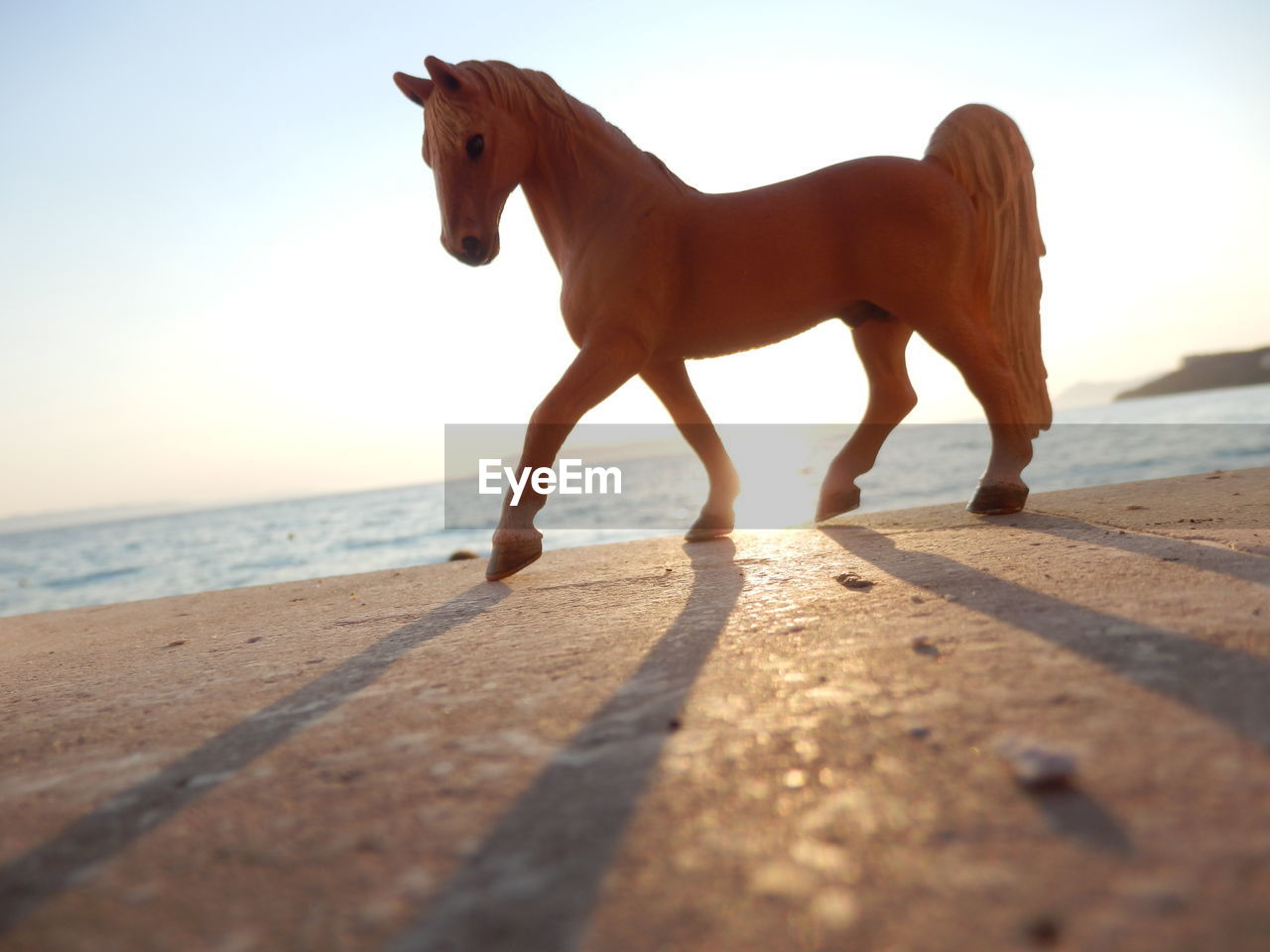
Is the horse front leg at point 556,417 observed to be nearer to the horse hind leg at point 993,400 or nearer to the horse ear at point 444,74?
the horse ear at point 444,74

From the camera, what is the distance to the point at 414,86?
251cm

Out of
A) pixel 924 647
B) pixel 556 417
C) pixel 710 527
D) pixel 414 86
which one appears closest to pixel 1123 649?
pixel 924 647

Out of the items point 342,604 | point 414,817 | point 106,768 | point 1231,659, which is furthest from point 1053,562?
point 342,604

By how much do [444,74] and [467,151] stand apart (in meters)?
0.21

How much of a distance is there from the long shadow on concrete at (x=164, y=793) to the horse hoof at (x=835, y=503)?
2.06m

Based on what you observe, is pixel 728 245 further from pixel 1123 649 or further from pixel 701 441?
pixel 1123 649

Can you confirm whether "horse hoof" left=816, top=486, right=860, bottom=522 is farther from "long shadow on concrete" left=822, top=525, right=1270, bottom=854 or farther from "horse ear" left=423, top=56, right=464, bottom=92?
"horse ear" left=423, top=56, right=464, bottom=92

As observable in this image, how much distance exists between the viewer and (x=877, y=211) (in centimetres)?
259

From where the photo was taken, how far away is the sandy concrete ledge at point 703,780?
570mm

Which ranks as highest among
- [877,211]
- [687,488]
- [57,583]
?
[877,211]

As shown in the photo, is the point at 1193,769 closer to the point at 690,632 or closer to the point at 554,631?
the point at 690,632

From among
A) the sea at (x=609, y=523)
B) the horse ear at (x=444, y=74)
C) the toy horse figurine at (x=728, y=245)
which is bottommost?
the sea at (x=609, y=523)

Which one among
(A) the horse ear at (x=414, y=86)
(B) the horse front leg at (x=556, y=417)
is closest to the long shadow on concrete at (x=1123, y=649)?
(B) the horse front leg at (x=556, y=417)

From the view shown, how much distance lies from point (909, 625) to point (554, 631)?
2.10 ft
